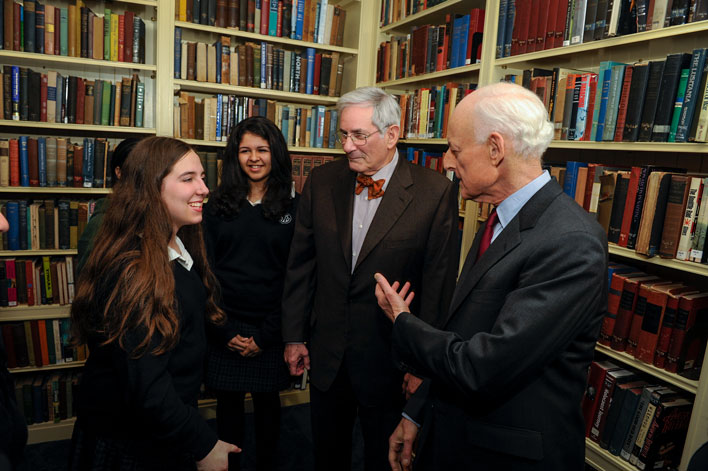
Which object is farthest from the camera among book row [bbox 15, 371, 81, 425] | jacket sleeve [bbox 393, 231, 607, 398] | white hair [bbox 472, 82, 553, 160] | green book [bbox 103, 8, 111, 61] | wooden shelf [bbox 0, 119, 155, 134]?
book row [bbox 15, 371, 81, 425]

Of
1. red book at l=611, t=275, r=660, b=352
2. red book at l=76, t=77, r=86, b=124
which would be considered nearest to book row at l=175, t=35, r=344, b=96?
red book at l=76, t=77, r=86, b=124

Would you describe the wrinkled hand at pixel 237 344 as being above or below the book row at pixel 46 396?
above

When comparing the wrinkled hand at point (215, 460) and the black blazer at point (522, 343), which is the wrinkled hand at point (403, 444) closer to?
the black blazer at point (522, 343)

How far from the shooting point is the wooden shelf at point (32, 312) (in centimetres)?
262

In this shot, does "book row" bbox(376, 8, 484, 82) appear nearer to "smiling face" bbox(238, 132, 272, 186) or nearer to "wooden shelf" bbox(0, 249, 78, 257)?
"smiling face" bbox(238, 132, 272, 186)

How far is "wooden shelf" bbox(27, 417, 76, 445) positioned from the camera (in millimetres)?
2717

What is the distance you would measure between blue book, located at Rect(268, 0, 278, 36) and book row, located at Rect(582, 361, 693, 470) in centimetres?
248

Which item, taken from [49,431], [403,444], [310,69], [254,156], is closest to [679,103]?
[403,444]

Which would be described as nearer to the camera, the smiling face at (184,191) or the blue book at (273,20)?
the smiling face at (184,191)

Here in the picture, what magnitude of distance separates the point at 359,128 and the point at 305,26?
159 centimetres

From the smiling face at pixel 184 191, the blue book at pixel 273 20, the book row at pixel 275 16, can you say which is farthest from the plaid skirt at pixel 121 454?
the blue book at pixel 273 20

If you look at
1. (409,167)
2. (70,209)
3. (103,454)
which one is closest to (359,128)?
(409,167)

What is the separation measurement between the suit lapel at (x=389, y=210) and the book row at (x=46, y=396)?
2.06 m

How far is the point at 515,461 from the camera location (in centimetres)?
108
